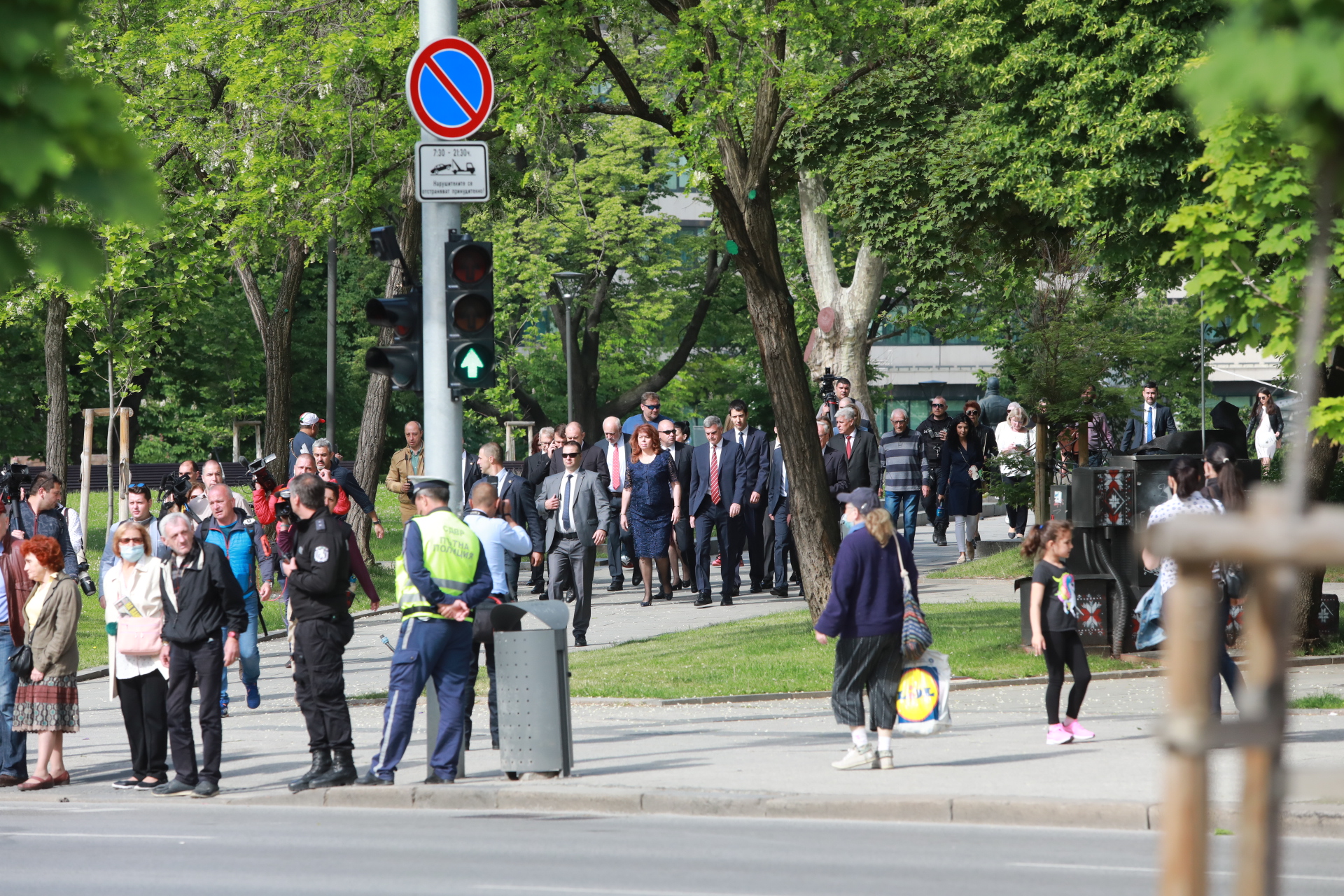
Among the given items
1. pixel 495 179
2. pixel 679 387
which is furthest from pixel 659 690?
pixel 679 387

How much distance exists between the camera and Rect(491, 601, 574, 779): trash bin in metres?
10.5

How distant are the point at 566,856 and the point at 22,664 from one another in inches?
178

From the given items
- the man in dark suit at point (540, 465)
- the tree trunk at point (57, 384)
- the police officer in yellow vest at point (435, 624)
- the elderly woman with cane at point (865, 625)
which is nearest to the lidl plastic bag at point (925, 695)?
the elderly woman with cane at point (865, 625)

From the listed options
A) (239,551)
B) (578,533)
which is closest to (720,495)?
(578,533)

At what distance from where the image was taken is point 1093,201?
59.1ft

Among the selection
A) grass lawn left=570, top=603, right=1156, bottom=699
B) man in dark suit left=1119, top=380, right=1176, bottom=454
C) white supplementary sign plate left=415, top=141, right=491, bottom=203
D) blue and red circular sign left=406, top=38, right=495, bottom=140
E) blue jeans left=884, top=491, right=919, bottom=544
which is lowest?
grass lawn left=570, top=603, right=1156, bottom=699

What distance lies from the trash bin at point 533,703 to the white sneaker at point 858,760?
1710mm

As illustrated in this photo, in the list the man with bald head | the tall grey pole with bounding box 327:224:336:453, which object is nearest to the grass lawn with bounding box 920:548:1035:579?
the man with bald head

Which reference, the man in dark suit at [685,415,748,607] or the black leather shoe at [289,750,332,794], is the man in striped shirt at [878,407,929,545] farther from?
the black leather shoe at [289,750,332,794]

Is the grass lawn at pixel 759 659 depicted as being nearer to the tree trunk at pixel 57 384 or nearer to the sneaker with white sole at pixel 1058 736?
the sneaker with white sole at pixel 1058 736

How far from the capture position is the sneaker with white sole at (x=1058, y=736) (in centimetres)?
1116

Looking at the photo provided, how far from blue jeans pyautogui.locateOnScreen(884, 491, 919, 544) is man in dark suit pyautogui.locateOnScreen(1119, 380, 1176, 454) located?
3.37 metres

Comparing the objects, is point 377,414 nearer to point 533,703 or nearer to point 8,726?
point 8,726

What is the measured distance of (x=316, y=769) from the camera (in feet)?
34.1
